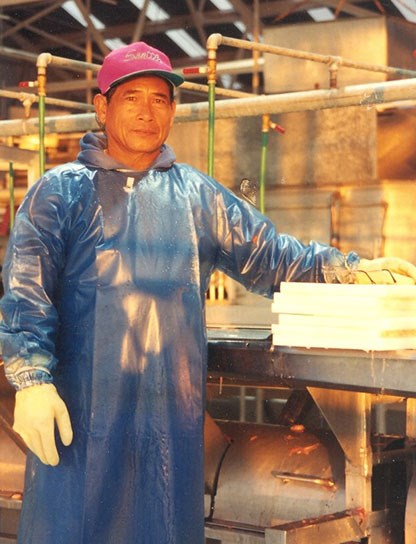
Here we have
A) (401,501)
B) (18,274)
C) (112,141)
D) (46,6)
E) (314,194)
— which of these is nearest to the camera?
(18,274)

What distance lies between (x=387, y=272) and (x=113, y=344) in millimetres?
841

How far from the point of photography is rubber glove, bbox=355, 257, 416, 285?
291cm

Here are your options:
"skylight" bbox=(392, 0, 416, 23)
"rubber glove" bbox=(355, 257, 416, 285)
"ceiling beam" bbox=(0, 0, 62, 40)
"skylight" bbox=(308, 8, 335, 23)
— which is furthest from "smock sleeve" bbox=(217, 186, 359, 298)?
"ceiling beam" bbox=(0, 0, 62, 40)

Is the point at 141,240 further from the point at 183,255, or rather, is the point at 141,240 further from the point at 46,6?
the point at 46,6

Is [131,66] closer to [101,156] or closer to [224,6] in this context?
[101,156]

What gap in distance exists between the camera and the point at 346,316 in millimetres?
2732

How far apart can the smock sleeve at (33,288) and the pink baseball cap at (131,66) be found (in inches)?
14.1

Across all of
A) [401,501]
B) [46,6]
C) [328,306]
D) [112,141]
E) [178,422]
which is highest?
[46,6]

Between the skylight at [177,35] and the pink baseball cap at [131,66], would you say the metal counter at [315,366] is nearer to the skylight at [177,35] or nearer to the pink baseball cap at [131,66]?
the pink baseball cap at [131,66]

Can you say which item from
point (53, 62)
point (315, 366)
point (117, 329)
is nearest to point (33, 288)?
point (117, 329)

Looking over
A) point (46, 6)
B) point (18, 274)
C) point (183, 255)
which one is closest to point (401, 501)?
point (183, 255)

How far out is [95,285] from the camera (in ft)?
9.00

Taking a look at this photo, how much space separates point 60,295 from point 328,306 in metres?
0.76

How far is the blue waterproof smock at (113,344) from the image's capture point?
272 cm
